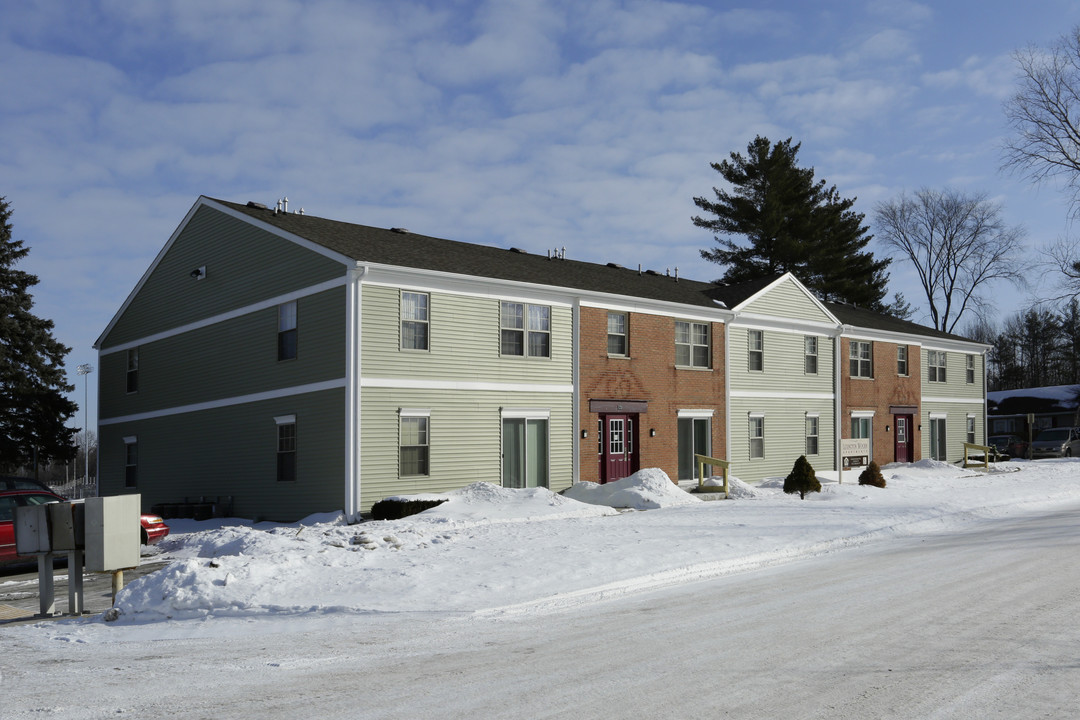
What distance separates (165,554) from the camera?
59.3ft

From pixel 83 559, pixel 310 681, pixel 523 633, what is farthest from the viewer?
pixel 83 559

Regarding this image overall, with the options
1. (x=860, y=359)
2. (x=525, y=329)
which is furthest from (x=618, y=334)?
(x=860, y=359)

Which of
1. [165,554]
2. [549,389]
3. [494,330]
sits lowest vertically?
[165,554]

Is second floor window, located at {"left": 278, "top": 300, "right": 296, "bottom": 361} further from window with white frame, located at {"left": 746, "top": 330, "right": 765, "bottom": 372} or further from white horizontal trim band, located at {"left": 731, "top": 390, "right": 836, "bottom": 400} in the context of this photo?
window with white frame, located at {"left": 746, "top": 330, "right": 765, "bottom": 372}

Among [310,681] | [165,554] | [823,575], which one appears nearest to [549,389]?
[165,554]

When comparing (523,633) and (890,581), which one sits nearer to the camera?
(523,633)

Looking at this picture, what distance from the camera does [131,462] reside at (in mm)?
31562

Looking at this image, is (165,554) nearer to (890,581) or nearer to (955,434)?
(890,581)

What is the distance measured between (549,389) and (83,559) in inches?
612

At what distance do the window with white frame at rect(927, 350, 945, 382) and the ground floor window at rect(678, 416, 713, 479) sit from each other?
Result: 17009 mm

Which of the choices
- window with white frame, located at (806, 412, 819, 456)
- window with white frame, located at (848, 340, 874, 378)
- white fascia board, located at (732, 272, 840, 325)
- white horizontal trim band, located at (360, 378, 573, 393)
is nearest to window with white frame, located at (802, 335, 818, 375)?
white fascia board, located at (732, 272, 840, 325)

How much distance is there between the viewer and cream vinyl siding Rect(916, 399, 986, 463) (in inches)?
1609

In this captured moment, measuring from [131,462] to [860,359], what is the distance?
29230 mm

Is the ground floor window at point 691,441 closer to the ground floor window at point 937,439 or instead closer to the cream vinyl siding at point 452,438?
the cream vinyl siding at point 452,438
